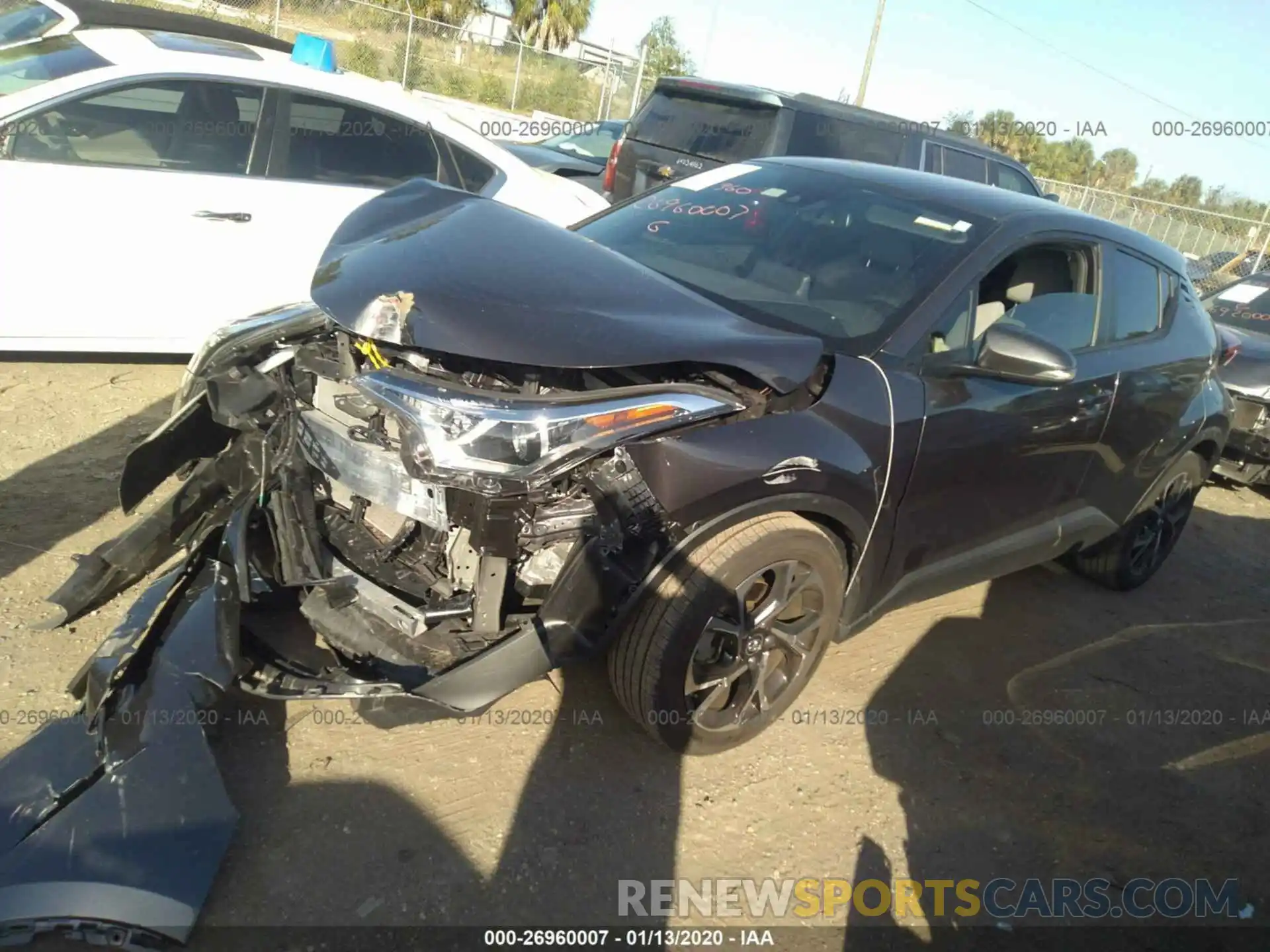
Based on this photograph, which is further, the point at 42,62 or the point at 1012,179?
the point at 1012,179

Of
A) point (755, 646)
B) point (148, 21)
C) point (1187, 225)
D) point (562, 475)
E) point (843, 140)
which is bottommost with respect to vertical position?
point (755, 646)

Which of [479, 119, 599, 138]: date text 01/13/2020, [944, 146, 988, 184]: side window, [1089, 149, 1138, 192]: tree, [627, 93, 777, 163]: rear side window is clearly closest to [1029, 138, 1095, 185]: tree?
[1089, 149, 1138, 192]: tree

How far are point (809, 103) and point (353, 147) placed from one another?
13.7 feet

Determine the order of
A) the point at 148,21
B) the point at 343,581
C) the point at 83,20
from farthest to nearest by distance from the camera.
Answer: the point at 148,21
the point at 83,20
the point at 343,581

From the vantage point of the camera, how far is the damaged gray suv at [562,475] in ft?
7.57

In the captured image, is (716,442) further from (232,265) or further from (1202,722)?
(232,265)

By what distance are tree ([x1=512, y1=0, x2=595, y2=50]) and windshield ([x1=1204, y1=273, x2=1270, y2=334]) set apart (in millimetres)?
30269

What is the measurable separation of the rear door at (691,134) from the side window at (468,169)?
2250 millimetres

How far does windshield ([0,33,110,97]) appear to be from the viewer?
4.50 metres

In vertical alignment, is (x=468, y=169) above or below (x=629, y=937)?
above

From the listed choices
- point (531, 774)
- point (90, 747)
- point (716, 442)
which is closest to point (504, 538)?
point (716, 442)

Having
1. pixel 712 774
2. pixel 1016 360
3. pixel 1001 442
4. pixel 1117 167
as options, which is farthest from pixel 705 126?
pixel 1117 167

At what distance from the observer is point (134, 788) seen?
2291mm

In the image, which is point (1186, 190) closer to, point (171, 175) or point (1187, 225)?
point (1187, 225)
